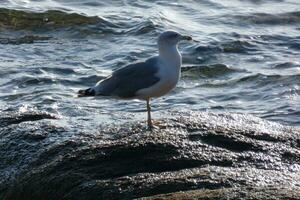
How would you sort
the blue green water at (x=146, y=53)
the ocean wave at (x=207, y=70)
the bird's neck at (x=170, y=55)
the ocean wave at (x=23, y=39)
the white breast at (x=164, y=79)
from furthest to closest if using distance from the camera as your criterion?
the ocean wave at (x=23, y=39), the ocean wave at (x=207, y=70), the blue green water at (x=146, y=53), the bird's neck at (x=170, y=55), the white breast at (x=164, y=79)

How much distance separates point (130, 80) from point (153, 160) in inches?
62.0

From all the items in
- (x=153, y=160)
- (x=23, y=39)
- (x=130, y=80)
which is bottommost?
(x=23, y=39)

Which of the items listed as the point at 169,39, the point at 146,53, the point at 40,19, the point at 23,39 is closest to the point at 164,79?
the point at 169,39

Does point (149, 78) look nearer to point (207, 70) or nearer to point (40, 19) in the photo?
point (207, 70)

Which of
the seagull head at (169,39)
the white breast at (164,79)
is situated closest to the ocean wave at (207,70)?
the seagull head at (169,39)

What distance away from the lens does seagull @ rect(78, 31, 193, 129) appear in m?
7.23

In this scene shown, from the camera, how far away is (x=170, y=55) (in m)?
7.36

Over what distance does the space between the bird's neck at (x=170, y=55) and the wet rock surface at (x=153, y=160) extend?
20.6 inches

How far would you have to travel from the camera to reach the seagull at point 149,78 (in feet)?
23.7

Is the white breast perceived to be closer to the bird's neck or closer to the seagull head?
the bird's neck

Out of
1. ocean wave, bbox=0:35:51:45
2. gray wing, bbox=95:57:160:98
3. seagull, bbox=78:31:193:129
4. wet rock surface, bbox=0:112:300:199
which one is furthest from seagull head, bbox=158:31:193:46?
ocean wave, bbox=0:35:51:45

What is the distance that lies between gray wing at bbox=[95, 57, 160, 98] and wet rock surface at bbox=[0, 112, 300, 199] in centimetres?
37

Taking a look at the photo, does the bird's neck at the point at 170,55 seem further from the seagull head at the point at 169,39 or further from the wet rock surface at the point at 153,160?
the wet rock surface at the point at 153,160

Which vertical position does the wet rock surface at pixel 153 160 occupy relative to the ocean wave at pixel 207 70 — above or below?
above
